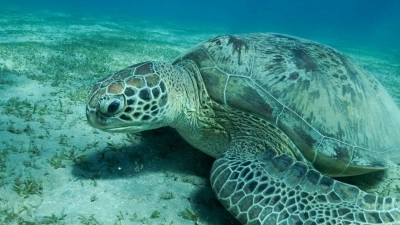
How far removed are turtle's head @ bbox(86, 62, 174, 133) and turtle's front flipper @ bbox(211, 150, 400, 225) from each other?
0.81 m

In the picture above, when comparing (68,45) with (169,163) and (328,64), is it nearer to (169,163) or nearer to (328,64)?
(169,163)

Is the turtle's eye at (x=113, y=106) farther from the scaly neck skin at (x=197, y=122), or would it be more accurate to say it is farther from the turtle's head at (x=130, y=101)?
the scaly neck skin at (x=197, y=122)

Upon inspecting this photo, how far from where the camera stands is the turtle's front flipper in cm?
182

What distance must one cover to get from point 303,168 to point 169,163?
4.55ft

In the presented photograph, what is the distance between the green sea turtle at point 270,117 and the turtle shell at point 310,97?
1 centimetres

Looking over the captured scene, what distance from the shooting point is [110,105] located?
2.26 meters

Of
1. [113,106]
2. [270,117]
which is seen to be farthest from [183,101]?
[270,117]

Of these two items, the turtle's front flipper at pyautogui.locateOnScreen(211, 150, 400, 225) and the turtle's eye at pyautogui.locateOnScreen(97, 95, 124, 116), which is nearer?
the turtle's front flipper at pyautogui.locateOnScreen(211, 150, 400, 225)

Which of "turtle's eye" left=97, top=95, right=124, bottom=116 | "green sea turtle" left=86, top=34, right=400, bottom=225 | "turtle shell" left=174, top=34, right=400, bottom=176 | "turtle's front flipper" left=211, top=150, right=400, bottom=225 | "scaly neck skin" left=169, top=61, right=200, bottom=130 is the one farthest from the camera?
"scaly neck skin" left=169, top=61, right=200, bottom=130

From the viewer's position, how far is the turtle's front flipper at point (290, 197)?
5.97ft

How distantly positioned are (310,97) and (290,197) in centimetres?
112

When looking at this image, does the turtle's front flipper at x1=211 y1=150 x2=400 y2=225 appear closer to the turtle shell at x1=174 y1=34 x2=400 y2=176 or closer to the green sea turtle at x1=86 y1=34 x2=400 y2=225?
the green sea turtle at x1=86 y1=34 x2=400 y2=225

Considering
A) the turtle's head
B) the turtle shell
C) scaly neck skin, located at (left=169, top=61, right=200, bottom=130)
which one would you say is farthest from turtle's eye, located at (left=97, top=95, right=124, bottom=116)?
the turtle shell

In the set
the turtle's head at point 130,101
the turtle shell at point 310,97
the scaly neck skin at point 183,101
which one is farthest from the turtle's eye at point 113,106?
the turtle shell at point 310,97
